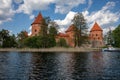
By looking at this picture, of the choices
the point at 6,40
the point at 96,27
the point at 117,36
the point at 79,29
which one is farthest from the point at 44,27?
the point at 96,27

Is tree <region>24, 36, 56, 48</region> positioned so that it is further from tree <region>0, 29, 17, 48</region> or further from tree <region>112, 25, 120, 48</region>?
tree <region>112, 25, 120, 48</region>

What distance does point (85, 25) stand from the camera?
8794 centimetres

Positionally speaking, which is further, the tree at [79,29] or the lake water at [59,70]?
the tree at [79,29]

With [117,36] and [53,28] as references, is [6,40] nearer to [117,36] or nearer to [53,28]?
[53,28]

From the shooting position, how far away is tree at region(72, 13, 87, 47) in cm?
8738

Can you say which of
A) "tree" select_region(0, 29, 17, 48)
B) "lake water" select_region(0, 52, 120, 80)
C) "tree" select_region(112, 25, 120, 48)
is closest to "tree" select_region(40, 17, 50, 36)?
"tree" select_region(0, 29, 17, 48)

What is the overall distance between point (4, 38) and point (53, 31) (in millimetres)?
29638

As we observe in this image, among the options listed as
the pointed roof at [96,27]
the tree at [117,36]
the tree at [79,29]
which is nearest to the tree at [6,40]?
the tree at [79,29]

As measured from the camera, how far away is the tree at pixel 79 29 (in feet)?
287

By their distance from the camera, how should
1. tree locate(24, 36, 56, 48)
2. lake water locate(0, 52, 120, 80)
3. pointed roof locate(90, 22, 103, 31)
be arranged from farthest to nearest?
pointed roof locate(90, 22, 103, 31), tree locate(24, 36, 56, 48), lake water locate(0, 52, 120, 80)

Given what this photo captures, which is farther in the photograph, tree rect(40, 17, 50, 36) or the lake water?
tree rect(40, 17, 50, 36)

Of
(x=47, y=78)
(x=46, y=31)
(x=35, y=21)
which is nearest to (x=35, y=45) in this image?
(x=46, y=31)

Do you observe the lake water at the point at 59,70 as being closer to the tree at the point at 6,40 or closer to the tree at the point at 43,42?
the tree at the point at 43,42

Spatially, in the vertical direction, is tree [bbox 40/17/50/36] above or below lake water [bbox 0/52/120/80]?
above
